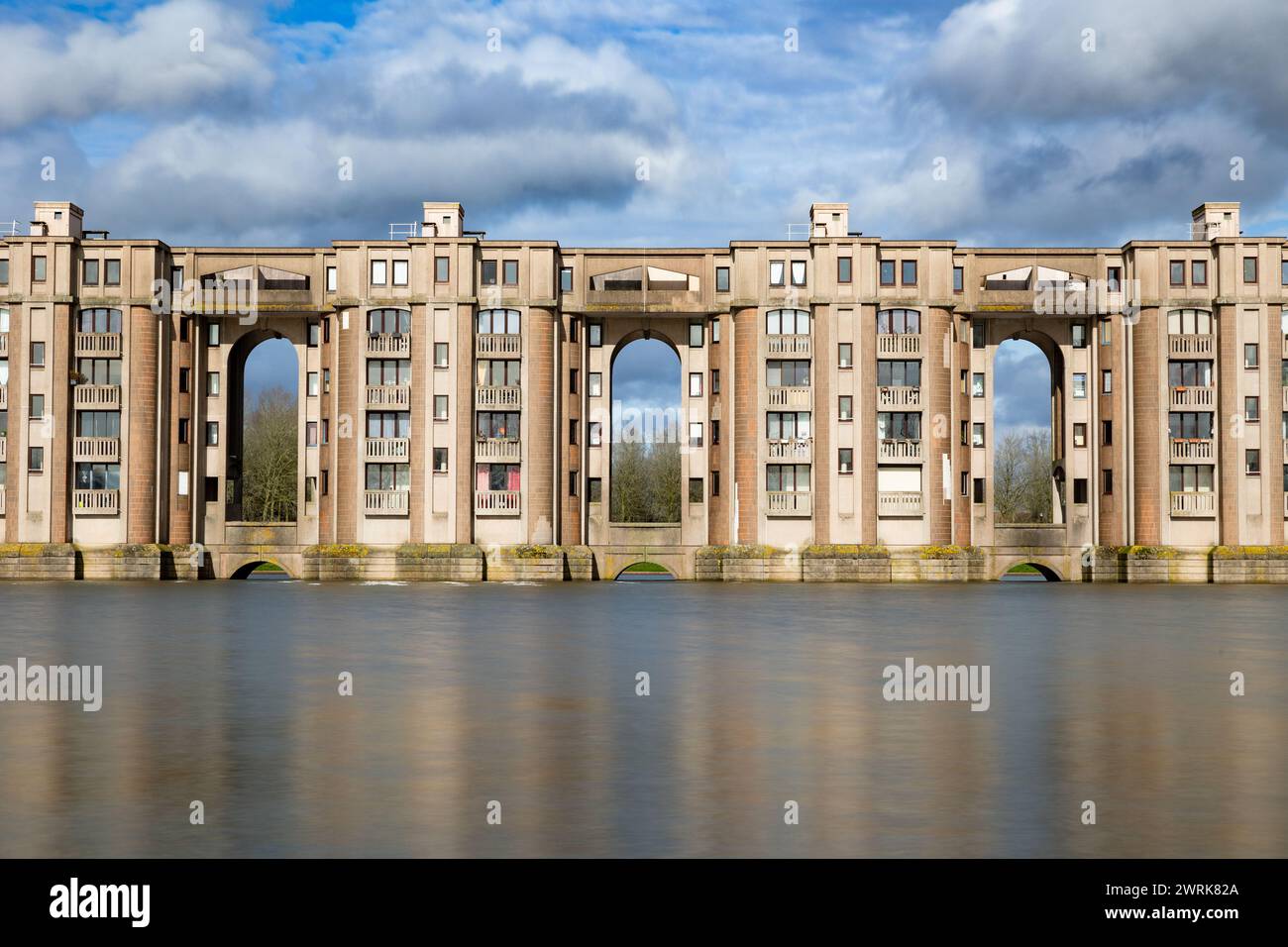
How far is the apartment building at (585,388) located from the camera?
88875mm

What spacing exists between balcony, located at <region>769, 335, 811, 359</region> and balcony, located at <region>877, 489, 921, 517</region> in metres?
11.5

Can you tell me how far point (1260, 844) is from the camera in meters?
11.2

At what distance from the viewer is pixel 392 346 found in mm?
90000

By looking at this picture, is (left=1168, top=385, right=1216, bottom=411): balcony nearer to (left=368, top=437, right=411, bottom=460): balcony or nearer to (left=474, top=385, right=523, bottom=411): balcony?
(left=474, top=385, right=523, bottom=411): balcony

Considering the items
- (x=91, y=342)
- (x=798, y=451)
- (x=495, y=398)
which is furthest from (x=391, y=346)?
(x=798, y=451)

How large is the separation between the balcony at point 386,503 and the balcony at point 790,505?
25056 millimetres

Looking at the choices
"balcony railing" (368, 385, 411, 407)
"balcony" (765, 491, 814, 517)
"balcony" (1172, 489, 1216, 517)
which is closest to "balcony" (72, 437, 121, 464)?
"balcony railing" (368, 385, 411, 407)

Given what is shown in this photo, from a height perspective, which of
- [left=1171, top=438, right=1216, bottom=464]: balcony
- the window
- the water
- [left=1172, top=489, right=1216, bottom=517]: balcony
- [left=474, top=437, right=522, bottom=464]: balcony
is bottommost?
the water

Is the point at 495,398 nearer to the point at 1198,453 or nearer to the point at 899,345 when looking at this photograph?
the point at 899,345

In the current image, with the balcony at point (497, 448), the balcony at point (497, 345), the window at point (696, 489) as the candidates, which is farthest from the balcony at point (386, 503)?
the window at point (696, 489)

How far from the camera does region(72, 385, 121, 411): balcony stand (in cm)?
9025
